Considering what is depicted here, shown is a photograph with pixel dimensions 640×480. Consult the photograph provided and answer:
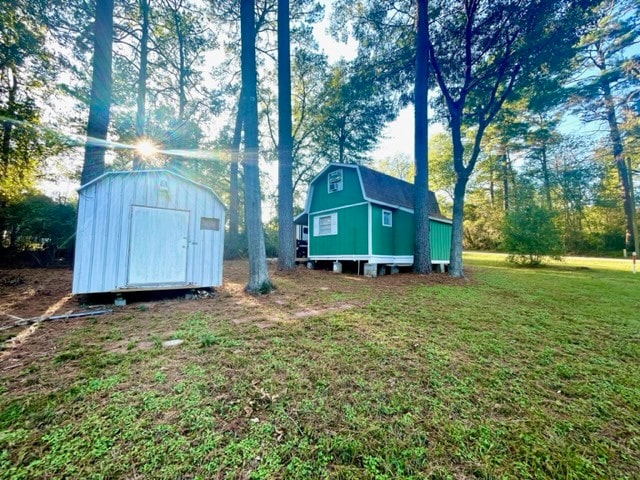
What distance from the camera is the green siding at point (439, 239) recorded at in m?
11.9

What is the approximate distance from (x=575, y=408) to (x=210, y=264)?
19.9 feet

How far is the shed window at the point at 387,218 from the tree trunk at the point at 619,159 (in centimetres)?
1672

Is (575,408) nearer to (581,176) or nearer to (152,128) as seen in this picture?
(152,128)

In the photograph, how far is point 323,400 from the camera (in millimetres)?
1930

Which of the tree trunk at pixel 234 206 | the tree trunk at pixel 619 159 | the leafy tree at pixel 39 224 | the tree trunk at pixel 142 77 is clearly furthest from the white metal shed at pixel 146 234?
the tree trunk at pixel 619 159

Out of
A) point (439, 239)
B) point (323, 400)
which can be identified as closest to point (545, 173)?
point (439, 239)

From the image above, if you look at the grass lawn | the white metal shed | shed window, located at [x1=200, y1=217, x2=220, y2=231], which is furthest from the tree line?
the grass lawn

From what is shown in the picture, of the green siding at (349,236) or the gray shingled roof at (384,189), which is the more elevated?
the gray shingled roof at (384,189)

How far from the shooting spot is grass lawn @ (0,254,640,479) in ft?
4.59

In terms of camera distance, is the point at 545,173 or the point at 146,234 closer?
the point at 146,234

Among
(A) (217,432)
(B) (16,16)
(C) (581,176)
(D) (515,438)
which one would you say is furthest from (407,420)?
(C) (581,176)

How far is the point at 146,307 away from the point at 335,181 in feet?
28.7

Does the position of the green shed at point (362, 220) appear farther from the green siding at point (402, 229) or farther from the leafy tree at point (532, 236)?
the leafy tree at point (532, 236)

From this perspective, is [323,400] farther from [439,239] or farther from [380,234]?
[439,239]
